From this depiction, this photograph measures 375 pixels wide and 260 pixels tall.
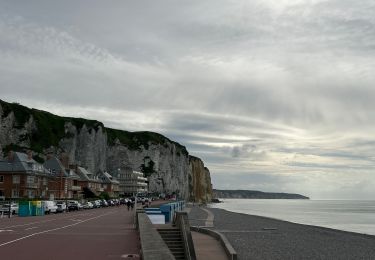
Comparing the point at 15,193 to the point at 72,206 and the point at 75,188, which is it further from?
the point at 75,188

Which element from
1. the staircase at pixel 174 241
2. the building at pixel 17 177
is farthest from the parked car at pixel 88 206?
the staircase at pixel 174 241

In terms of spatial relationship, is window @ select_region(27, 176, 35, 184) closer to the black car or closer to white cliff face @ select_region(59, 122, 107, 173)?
the black car

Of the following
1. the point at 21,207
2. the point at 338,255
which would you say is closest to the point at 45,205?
the point at 21,207

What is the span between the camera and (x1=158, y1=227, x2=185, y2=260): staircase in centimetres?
2392

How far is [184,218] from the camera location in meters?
25.1

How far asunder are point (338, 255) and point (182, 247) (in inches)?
505

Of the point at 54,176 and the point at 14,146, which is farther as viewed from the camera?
the point at 14,146

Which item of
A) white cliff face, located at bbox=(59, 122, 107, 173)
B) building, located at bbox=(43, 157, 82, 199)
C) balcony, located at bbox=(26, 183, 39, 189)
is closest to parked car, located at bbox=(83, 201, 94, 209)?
balcony, located at bbox=(26, 183, 39, 189)

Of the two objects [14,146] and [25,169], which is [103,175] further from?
[25,169]

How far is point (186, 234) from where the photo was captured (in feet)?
79.3

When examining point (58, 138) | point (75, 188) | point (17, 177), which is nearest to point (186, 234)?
point (17, 177)

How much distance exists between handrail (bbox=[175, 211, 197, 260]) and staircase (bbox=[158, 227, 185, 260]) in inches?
12.2

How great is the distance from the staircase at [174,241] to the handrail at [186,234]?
12.2 inches

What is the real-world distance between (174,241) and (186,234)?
1.41 meters
